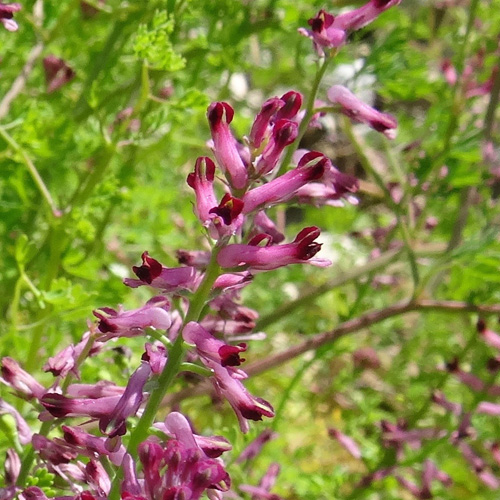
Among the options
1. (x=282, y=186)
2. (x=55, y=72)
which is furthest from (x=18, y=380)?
(x=55, y=72)

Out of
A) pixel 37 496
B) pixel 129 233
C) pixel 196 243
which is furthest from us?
pixel 196 243

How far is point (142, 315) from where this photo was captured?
3.13 ft

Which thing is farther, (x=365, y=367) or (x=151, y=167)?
(x=365, y=367)

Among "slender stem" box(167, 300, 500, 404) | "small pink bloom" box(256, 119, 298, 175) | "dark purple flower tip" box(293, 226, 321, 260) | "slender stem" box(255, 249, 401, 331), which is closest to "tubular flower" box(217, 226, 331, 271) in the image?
"dark purple flower tip" box(293, 226, 321, 260)

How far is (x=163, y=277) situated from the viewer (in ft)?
3.10

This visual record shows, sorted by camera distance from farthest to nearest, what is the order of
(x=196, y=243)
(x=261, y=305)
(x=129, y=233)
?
(x=261, y=305)
(x=196, y=243)
(x=129, y=233)

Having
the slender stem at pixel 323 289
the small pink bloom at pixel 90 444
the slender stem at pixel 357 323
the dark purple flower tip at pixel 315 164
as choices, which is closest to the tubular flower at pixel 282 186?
the dark purple flower tip at pixel 315 164

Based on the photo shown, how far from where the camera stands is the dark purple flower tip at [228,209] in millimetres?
882

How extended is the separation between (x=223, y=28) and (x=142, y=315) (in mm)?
1317

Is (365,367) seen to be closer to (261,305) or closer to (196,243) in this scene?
(261,305)

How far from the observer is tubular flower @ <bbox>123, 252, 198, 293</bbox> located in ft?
2.96

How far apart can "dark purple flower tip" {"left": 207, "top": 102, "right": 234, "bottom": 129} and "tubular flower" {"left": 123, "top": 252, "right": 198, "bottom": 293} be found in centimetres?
19

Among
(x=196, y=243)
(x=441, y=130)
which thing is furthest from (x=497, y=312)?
(x=196, y=243)

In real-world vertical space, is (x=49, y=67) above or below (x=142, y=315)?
above
